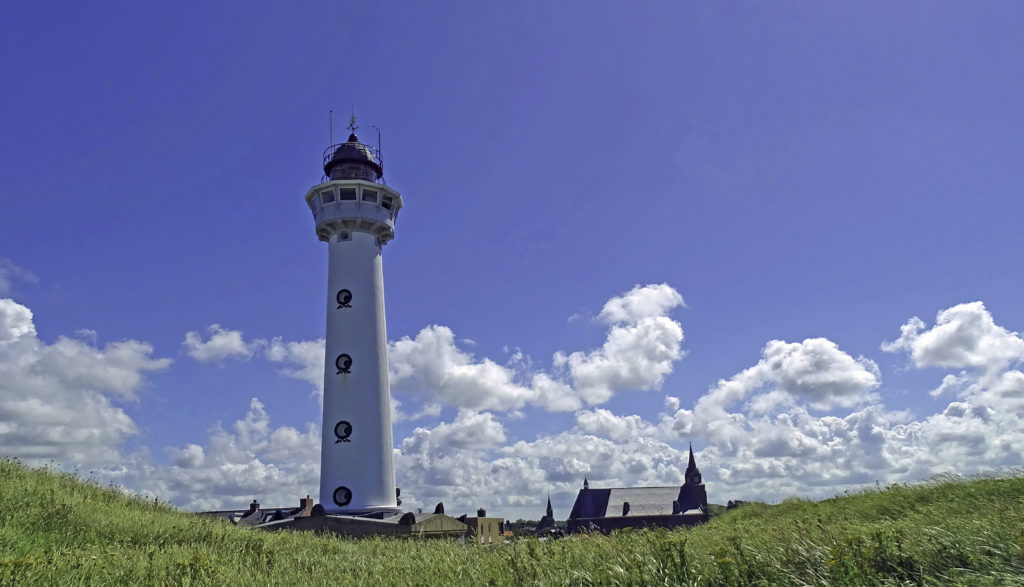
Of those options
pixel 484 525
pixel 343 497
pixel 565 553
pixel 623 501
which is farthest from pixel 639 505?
pixel 565 553

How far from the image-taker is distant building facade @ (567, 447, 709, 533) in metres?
101

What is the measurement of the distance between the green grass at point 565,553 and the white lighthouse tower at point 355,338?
16.4 m

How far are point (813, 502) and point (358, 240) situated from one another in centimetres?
2487

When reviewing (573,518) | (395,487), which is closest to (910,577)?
(395,487)

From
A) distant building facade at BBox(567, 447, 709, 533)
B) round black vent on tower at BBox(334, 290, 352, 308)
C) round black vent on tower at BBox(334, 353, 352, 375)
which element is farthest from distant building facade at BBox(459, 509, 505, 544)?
distant building facade at BBox(567, 447, 709, 533)

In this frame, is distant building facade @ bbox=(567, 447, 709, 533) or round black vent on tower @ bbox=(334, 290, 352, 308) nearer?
round black vent on tower @ bbox=(334, 290, 352, 308)

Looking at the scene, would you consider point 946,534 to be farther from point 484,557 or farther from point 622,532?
point 484,557

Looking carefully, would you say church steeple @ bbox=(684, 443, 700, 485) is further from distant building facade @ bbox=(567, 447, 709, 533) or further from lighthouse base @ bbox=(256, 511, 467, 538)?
lighthouse base @ bbox=(256, 511, 467, 538)

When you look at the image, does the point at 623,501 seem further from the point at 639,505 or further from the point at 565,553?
the point at 565,553

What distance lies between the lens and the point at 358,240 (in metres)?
36.9

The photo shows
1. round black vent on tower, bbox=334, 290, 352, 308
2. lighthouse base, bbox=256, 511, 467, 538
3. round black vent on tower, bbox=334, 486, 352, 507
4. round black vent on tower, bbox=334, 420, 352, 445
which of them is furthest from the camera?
round black vent on tower, bbox=334, 290, 352, 308

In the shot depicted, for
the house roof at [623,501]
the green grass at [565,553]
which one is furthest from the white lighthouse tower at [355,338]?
the house roof at [623,501]

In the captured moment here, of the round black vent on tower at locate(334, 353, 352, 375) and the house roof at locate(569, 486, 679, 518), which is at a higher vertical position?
the round black vent on tower at locate(334, 353, 352, 375)

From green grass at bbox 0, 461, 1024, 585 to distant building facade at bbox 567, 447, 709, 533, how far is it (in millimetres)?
89109
